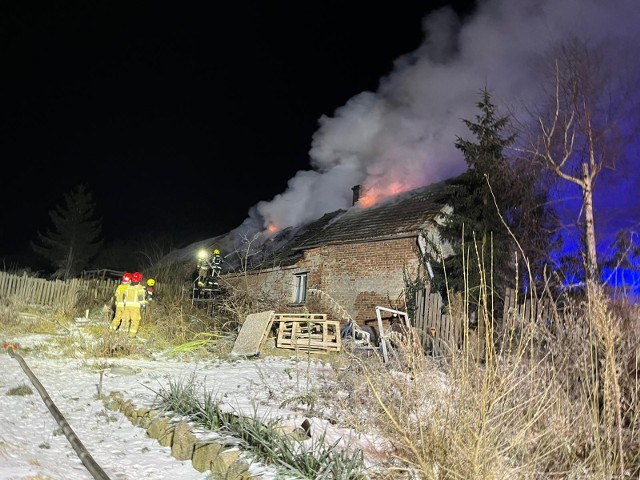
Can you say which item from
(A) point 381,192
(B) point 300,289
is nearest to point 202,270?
(B) point 300,289

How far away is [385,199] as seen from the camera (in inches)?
768

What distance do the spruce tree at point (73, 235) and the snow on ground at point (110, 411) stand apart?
32.4 metres

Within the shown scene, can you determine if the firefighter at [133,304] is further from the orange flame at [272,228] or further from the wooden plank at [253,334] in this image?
the orange flame at [272,228]

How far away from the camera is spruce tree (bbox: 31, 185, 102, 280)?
1586 inches

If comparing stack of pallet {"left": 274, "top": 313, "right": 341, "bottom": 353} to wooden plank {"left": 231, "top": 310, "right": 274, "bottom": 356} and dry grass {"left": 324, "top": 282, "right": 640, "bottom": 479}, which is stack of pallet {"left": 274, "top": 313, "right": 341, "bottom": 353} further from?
dry grass {"left": 324, "top": 282, "right": 640, "bottom": 479}

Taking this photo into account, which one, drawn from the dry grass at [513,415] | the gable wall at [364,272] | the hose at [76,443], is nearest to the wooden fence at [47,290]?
the gable wall at [364,272]

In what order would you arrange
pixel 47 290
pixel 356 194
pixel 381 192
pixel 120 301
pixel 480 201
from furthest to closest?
pixel 356 194 < pixel 381 192 < pixel 47 290 < pixel 480 201 < pixel 120 301

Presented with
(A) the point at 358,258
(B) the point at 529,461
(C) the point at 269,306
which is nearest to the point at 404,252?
(A) the point at 358,258

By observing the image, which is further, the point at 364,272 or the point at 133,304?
the point at 364,272

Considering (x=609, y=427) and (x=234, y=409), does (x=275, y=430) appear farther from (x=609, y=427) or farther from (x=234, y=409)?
(x=609, y=427)

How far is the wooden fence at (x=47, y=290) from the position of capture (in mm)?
17781

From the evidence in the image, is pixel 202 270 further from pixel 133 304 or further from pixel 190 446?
pixel 190 446

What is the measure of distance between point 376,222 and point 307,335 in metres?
6.07

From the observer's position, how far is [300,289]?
17703 mm
